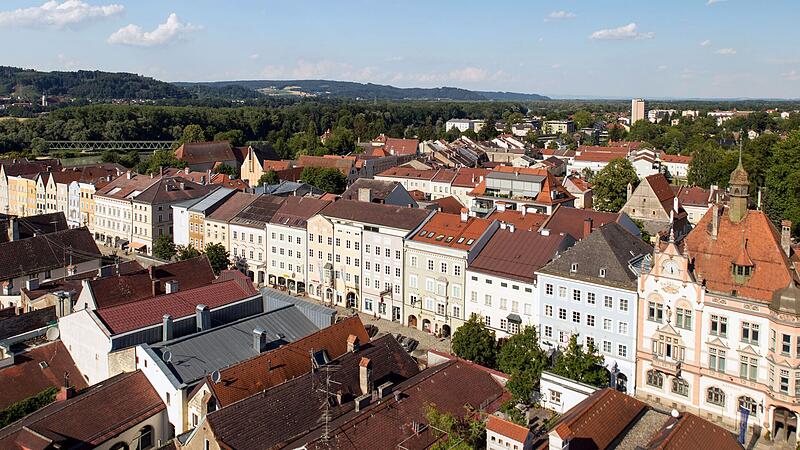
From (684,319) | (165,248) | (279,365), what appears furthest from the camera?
(165,248)

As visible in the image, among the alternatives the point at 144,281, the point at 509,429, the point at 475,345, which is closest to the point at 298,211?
the point at 144,281

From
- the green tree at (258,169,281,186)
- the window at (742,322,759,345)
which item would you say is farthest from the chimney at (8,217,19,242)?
the window at (742,322,759,345)

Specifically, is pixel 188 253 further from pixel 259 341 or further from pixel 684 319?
pixel 684 319

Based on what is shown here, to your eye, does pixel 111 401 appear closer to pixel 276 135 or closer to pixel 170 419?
pixel 170 419

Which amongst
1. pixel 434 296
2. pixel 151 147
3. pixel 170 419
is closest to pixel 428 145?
pixel 151 147

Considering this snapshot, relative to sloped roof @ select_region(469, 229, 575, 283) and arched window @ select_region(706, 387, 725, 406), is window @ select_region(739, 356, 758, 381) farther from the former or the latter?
sloped roof @ select_region(469, 229, 575, 283)

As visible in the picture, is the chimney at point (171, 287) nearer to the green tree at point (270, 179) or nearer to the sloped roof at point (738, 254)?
the sloped roof at point (738, 254)
